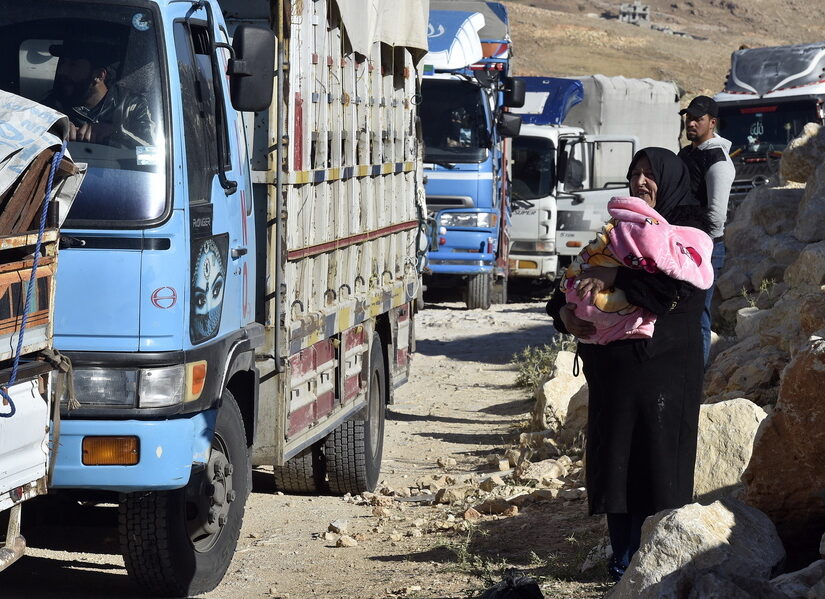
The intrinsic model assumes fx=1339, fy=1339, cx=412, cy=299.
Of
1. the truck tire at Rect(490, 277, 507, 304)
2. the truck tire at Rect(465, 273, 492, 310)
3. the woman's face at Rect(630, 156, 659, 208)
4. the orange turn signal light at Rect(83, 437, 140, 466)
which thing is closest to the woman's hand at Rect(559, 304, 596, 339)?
the woman's face at Rect(630, 156, 659, 208)

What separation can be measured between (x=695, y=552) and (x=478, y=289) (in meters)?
12.5

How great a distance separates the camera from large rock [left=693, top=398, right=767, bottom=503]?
19.4 ft

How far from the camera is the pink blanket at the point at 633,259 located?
4746 mm

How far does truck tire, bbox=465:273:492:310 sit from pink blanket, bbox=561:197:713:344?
11775 millimetres

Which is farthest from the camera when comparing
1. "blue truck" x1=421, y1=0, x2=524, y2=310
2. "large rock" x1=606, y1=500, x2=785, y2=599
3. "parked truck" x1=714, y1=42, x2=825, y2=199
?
"parked truck" x1=714, y1=42, x2=825, y2=199

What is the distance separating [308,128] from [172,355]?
1.83m

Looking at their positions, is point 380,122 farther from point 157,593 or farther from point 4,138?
point 4,138

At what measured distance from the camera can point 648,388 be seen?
16.1 ft

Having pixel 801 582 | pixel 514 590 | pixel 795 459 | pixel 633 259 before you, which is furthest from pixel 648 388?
pixel 801 582

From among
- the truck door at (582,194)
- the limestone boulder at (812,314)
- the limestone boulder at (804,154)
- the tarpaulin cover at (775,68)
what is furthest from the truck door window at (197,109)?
the tarpaulin cover at (775,68)

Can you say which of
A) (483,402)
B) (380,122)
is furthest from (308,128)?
(483,402)

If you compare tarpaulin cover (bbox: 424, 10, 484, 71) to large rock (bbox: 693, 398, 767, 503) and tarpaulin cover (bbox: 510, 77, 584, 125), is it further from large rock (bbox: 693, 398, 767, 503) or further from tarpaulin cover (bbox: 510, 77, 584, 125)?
large rock (bbox: 693, 398, 767, 503)

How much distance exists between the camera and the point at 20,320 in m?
4.00

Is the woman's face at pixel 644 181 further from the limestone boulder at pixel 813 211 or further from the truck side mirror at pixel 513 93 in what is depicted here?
the truck side mirror at pixel 513 93
